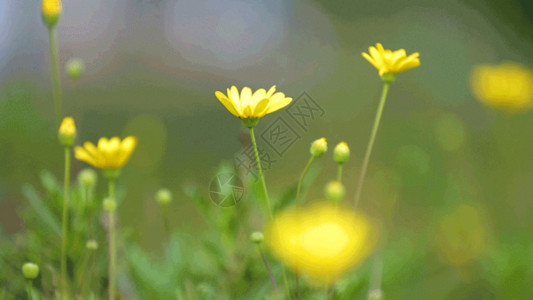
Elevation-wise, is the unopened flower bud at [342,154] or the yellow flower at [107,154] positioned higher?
the unopened flower bud at [342,154]

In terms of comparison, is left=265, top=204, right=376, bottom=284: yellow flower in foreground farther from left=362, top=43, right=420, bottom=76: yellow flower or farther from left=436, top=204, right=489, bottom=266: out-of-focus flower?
left=436, top=204, right=489, bottom=266: out-of-focus flower

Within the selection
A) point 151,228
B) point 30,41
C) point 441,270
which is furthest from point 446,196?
point 30,41

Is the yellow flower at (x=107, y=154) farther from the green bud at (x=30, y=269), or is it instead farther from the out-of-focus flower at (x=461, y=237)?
the out-of-focus flower at (x=461, y=237)

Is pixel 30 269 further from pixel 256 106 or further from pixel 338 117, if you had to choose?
pixel 338 117

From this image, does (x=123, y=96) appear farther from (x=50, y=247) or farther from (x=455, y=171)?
(x=50, y=247)

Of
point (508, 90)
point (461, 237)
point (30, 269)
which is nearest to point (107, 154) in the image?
point (30, 269)

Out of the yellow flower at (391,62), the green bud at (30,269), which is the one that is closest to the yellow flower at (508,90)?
the yellow flower at (391,62)
